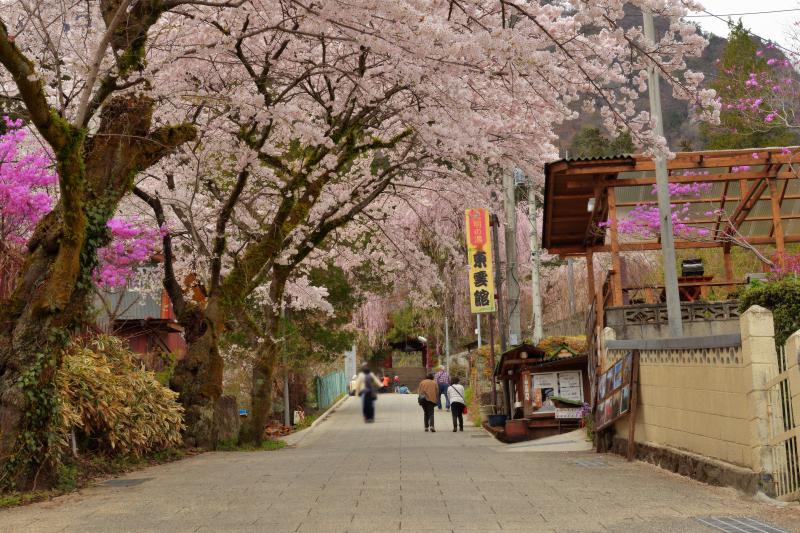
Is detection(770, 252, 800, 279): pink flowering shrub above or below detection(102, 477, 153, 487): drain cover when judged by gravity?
above

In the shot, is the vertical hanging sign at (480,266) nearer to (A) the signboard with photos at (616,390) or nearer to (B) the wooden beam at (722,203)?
(B) the wooden beam at (722,203)

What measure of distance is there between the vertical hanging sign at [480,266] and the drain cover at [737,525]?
18819mm

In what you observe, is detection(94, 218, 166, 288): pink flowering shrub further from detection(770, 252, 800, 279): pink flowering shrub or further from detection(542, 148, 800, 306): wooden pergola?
detection(770, 252, 800, 279): pink flowering shrub

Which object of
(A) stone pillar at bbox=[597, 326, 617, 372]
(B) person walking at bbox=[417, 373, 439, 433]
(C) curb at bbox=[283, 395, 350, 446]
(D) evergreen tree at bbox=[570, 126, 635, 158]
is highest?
(D) evergreen tree at bbox=[570, 126, 635, 158]

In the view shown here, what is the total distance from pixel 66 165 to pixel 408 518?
5.98 m

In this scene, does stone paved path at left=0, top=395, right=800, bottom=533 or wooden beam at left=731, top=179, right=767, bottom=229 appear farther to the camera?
wooden beam at left=731, top=179, right=767, bottom=229

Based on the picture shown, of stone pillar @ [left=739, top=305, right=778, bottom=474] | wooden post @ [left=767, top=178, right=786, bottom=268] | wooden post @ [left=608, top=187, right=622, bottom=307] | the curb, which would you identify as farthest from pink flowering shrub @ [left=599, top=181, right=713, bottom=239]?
stone pillar @ [left=739, top=305, right=778, bottom=474]

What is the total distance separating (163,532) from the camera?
7102 mm

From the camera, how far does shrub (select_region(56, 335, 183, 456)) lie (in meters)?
13.1

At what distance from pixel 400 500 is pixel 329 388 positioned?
123 feet

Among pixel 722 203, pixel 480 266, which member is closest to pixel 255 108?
pixel 722 203

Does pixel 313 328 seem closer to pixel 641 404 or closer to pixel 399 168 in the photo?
pixel 399 168

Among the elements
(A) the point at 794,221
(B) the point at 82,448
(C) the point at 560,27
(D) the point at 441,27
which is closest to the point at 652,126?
(C) the point at 560,27

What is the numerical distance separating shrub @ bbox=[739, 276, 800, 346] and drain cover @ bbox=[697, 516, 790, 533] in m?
2.38
